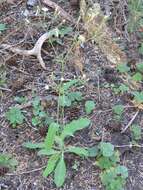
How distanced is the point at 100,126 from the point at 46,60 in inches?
26.5

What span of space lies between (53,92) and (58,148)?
50 centimetres

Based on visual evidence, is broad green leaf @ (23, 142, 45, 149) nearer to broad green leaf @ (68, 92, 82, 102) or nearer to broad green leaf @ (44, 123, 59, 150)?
broad green leaf @ (44, 123, 59, 150)

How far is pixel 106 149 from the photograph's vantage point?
2.59m

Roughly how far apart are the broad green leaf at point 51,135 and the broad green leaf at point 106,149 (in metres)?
0.32

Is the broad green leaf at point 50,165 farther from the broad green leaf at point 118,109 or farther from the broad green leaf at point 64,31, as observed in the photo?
the broad green leaf at point 64,31

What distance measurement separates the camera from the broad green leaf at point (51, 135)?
7.97 ft

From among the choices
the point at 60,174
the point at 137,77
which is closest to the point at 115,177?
the point at 60,174

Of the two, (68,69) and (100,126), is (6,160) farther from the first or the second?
(68,69)

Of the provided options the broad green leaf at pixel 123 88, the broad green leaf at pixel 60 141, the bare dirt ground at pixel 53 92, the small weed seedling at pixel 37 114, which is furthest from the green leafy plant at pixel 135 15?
the broad green leaf at pixel 60 141

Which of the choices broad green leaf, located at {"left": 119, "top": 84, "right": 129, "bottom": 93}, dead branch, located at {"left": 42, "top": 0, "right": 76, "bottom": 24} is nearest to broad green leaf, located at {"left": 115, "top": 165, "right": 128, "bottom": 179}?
broad green leaf, located at {"left": 119, "top": 84, "right": 129, "bottom": 93}

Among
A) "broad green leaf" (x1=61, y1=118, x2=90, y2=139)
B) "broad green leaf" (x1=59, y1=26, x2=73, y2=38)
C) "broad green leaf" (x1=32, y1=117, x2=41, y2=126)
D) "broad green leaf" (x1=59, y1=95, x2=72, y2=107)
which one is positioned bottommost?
"broad green leaf" (x1=32, y1=117, x2=41, y2=126)

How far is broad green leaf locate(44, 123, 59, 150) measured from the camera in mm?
2428

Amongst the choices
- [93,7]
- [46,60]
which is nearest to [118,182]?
[46,60]

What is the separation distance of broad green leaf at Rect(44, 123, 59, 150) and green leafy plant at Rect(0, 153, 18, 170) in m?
0.25
